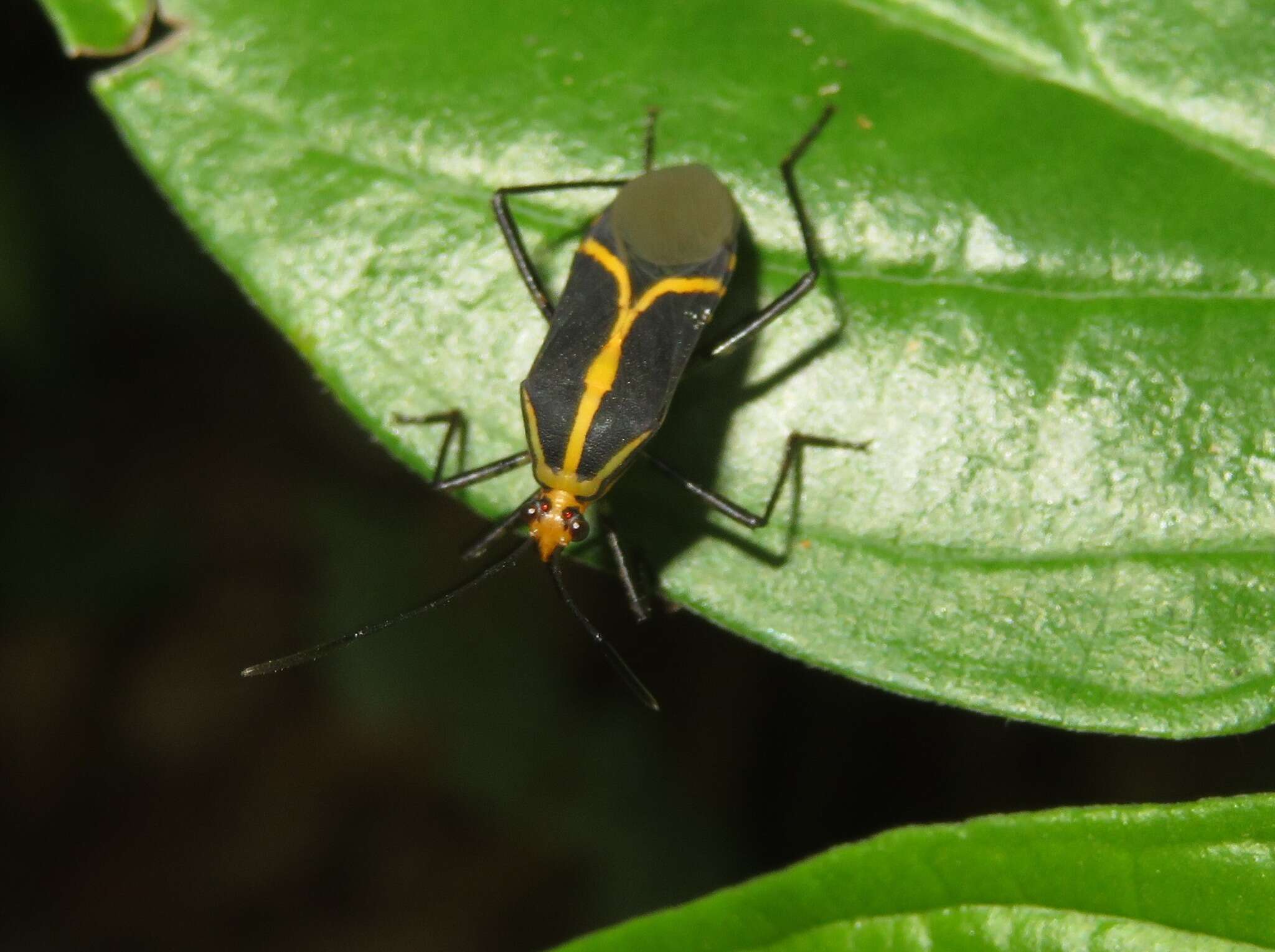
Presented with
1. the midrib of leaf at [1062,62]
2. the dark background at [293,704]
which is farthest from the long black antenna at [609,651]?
the midrib of leaf at [1062,62]

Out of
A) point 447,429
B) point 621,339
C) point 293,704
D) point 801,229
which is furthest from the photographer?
point 293,704

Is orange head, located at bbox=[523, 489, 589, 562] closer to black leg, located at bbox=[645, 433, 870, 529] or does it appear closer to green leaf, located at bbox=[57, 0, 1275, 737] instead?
green leaf, located at bbox=[57, 0, 1275, 737]

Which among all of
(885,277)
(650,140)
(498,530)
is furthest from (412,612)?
(885,277)

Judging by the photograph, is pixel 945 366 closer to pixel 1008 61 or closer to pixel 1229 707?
pixel 1008 61

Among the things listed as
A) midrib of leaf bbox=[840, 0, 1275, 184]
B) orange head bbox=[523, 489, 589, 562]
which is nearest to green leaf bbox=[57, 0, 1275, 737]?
midrib of leaf bbox=[840, 0, 1275, 184]

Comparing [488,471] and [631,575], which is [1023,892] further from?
[488,471]

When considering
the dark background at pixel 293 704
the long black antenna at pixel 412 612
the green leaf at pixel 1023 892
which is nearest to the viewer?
the green leaf at pixel 1023 892

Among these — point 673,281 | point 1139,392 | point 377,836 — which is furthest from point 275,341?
point 1139,392

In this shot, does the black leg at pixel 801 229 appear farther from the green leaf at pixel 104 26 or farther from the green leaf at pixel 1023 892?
the green leaf at pixel 104 26
